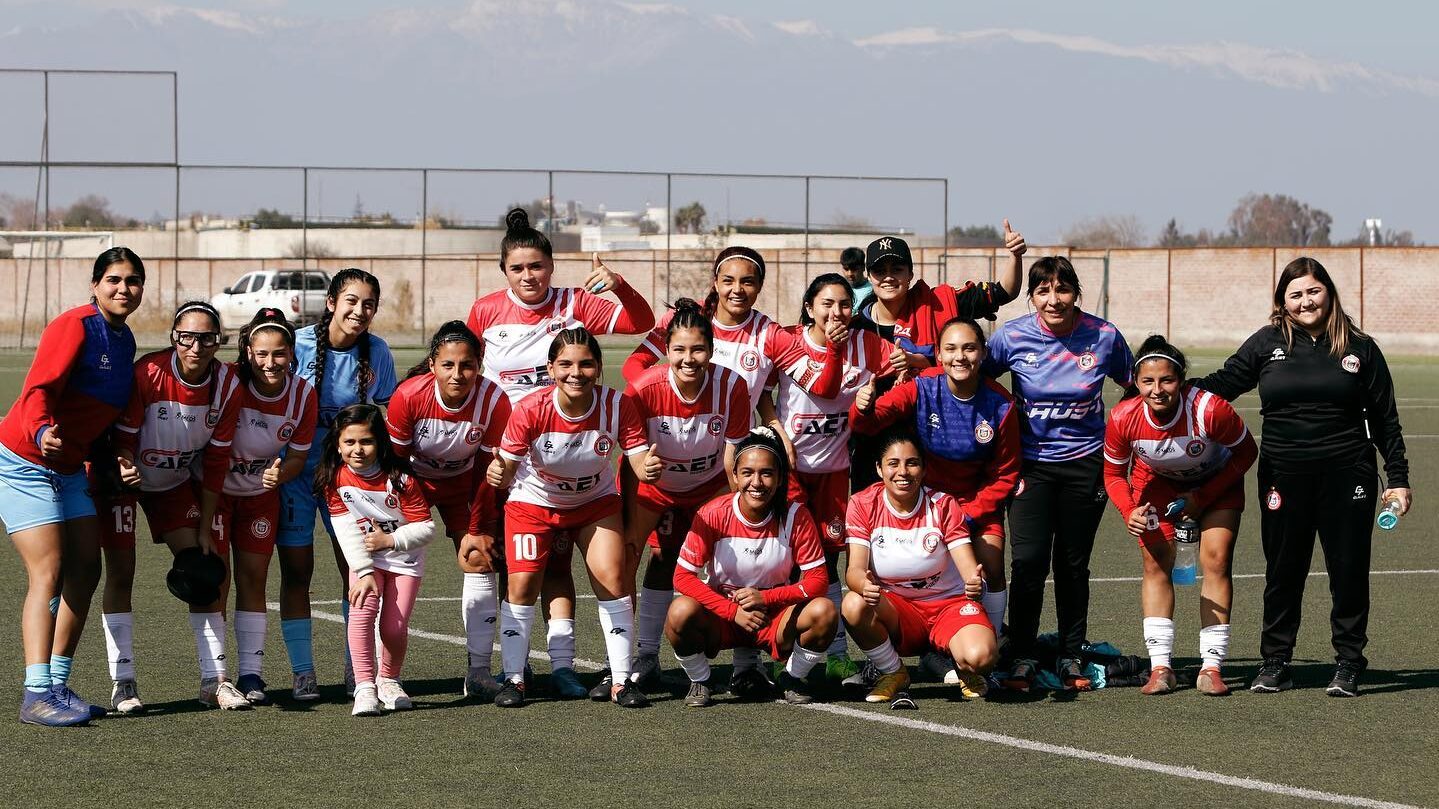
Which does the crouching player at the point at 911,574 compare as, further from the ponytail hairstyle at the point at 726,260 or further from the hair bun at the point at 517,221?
the hair bun at the point at 517,221

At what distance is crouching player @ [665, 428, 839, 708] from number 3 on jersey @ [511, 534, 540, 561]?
594 millimetres

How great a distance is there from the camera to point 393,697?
7012mm

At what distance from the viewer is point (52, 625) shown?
6.70 metres

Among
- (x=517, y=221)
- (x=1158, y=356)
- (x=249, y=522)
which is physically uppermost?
(x=517, y=221)

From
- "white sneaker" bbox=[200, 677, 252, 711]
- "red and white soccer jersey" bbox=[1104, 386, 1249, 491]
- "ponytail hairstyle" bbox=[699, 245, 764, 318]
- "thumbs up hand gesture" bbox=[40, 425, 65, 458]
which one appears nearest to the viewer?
"thumbs up hand gesture" bbox=[40, 425, 65, 458]

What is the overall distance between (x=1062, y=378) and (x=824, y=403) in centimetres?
102

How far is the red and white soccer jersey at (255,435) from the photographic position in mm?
6965

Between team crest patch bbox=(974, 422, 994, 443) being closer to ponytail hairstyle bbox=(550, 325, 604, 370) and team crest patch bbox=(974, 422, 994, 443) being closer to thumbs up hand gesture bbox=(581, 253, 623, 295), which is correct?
ponytail hairstyle bbox=(550, 325, 604, 370)

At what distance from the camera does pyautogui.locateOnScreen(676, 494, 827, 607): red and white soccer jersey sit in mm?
7250

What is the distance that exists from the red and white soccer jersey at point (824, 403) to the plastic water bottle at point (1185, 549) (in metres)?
1.42

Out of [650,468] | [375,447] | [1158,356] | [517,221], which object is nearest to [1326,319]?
[1158,356]

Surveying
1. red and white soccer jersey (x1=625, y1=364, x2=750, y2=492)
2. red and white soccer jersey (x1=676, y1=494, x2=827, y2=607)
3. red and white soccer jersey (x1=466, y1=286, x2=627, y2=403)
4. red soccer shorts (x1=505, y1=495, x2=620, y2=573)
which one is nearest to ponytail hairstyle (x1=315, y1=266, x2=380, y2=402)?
red and white soccer jersey (x1=466, y1=286, x2=627, y2=403)

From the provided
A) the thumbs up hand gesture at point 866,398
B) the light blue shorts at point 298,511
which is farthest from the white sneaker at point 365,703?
the thumbs up hand gesture at point 866,398

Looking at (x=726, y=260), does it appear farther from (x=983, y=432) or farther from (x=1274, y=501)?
(x=1274, y=501)
